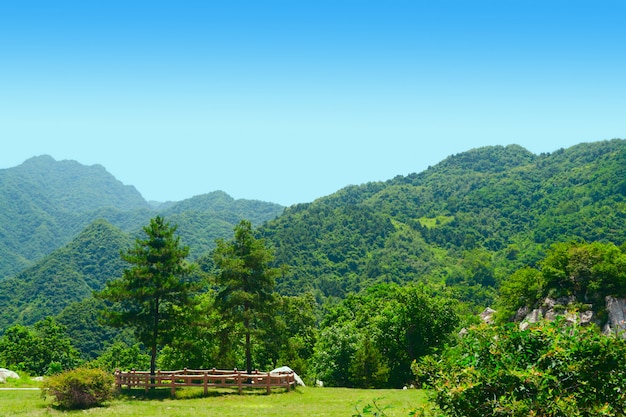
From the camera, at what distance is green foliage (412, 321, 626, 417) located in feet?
31.4

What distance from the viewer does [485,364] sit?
10.5 metres

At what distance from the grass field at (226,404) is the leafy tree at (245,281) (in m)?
6.49

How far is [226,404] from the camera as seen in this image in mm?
33094

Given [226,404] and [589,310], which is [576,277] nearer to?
[589,310]

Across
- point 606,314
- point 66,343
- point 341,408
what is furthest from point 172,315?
point 66,343

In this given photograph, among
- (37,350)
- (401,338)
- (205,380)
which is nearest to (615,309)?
(401,338)

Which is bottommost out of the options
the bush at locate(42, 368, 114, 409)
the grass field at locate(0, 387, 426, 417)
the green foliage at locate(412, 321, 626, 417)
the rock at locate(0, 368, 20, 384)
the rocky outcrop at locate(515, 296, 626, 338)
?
the grass field at locate(0, 387, 426, 417)

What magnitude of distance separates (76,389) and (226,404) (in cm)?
868

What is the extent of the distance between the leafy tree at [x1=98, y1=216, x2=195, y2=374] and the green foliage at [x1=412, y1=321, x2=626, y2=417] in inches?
1177

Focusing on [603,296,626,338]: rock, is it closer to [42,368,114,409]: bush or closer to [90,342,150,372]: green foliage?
[42,368,114,409]: bush

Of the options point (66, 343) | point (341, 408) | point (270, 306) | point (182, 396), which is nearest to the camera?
point (341, 408)

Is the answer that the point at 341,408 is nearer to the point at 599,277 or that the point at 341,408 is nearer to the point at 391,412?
the point at 391,412

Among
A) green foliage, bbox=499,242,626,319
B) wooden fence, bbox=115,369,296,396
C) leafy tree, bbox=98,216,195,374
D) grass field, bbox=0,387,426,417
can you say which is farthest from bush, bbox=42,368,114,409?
green foliage, bbox=499,242,626,319

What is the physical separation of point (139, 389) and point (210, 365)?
18.3m
